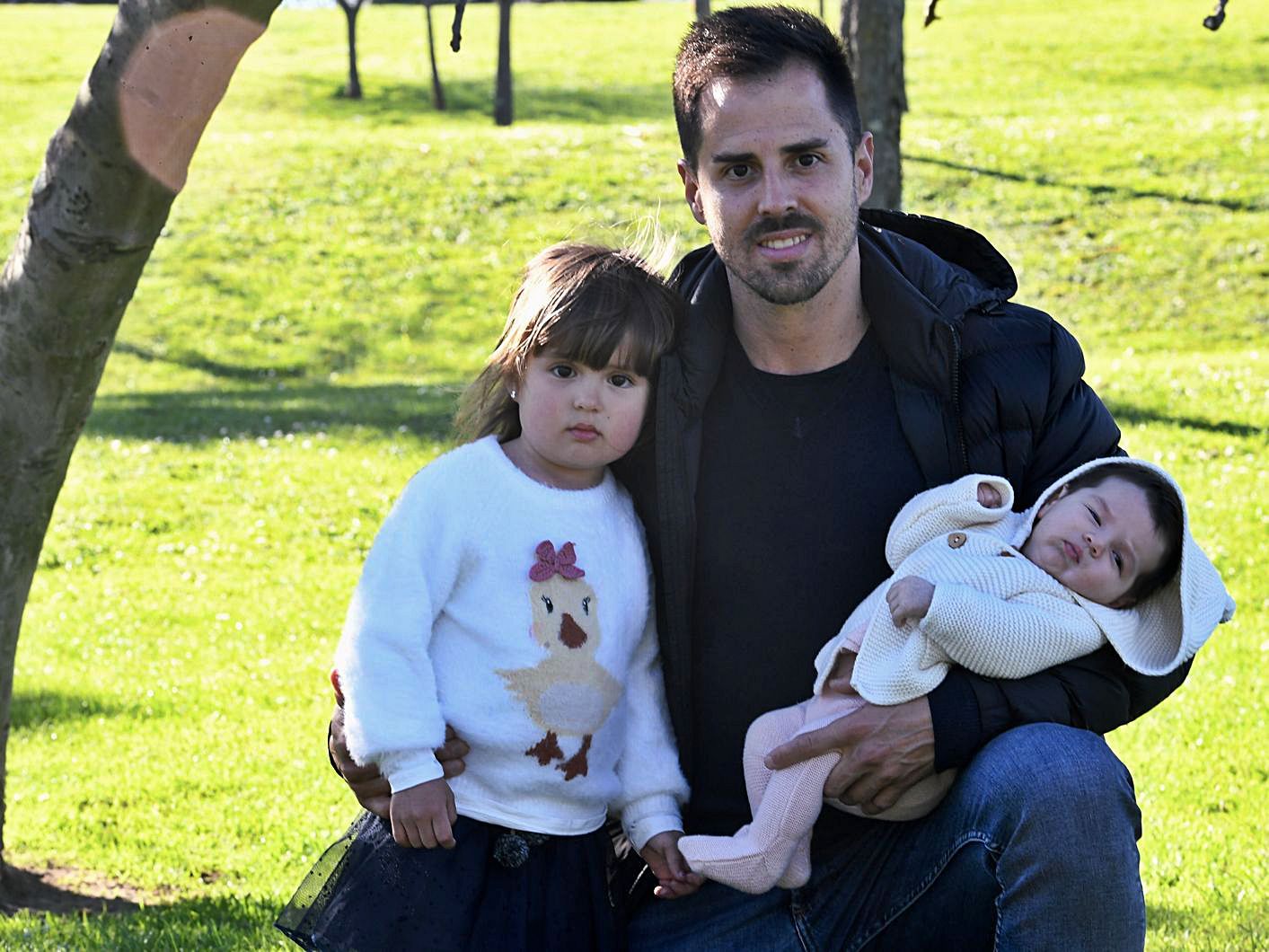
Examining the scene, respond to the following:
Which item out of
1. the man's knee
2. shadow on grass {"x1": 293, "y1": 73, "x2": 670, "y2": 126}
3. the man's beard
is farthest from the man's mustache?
shadow on grass {"x1": 293, "y1": 73, "x2": 670, "y2": 126}

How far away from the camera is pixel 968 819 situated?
2.81 metres

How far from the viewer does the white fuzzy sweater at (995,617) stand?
9.22 ft

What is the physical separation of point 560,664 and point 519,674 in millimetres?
90

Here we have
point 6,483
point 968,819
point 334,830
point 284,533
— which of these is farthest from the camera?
point 284,533

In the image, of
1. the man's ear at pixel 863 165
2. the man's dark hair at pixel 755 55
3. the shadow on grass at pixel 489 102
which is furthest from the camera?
the shadow on grass at pixel 489 102

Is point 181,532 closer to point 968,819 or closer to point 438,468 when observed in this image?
point 438,468

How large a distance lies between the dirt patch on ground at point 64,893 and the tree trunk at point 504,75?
29.5 metres

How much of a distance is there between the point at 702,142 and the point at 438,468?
3.37ft

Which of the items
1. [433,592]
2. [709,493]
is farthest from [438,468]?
[709,493]

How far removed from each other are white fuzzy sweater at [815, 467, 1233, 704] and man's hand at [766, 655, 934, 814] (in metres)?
0.04

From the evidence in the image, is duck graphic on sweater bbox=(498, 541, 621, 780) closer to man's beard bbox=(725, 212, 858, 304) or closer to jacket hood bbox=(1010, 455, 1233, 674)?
man's beard bbox=(725, 212, 858, 304)

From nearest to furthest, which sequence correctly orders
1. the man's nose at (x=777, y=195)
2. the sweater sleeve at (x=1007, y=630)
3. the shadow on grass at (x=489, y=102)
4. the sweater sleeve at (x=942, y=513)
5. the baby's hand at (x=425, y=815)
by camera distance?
the sweater sleeve at (x=1007, y=630), the baby's hand at (x=425, y=815), the sweater sleeve at (x=942, y=513), the man's nose at (x=777, y=195), the shadow on grass at (x=489, y=102)

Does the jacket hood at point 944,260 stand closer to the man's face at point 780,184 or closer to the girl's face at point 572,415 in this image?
the man's face at point 780,184

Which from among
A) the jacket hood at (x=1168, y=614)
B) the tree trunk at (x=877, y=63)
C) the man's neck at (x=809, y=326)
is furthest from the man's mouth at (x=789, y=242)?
the tree trunk at (x=877, y=63)
